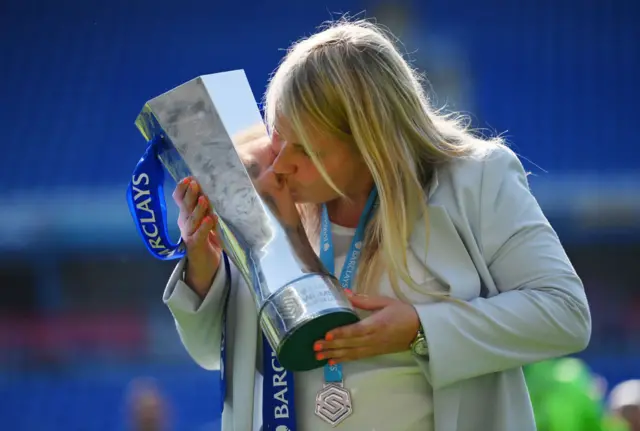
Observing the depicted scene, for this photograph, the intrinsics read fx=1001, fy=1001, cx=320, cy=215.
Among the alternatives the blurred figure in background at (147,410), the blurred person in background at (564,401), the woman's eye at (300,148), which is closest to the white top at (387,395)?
the woman's eye at (300,148)

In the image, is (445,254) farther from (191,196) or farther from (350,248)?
(191,196)

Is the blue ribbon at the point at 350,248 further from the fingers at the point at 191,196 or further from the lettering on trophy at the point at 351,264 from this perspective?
A: the fingers at the point at 191,196

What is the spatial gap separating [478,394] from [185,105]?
514mm

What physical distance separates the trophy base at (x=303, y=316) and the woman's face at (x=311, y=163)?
6.2 inches

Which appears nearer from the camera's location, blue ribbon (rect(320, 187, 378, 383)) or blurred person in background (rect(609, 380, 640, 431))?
blue ribbon (rect(320, 187, 378, 383))

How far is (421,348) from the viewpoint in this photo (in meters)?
1.21

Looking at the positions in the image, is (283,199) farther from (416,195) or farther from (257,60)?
(257,60)

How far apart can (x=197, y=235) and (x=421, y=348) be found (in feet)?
1.04

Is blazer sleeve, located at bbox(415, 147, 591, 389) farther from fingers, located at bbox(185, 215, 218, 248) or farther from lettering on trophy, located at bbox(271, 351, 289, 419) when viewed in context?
fingers, located at bbox(185, 215, 218, 248)

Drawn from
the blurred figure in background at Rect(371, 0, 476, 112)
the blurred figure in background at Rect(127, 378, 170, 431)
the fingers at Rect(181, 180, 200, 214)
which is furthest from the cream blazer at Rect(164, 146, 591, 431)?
Answer: the blurred figure in background at Rect(371, 0, 476, 112)

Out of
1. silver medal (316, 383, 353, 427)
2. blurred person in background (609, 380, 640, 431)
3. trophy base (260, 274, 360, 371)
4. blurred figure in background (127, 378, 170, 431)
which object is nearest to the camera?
trophy base (260, 274, 360, 371)

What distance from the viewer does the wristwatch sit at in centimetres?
120

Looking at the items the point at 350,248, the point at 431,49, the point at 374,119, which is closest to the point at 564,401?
the point at 350,248

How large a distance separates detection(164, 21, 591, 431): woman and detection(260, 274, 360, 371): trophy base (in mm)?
53
